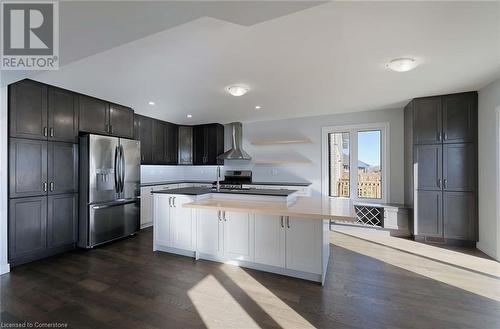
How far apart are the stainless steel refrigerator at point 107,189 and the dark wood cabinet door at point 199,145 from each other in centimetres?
204

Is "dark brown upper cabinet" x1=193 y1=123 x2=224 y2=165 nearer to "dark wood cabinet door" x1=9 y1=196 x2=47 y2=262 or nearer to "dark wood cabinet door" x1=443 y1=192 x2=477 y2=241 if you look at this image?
"dark wood cabinet door" x1=9 y1=196 x2=47 y2=262

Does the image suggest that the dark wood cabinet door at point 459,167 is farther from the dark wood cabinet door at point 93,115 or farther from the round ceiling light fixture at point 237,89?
the dark wood cabinet door at point 93,115

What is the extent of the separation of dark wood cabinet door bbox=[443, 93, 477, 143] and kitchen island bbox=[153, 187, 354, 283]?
8.29ft

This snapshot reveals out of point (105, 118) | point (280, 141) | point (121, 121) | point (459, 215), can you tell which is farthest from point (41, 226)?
point (459, 215)

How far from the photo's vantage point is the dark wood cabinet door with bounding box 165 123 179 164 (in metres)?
5.88

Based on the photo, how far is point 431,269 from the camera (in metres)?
2.85

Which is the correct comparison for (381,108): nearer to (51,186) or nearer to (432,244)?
(432,244)

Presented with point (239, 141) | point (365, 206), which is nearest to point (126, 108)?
point (239, 141)

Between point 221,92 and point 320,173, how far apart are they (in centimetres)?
301

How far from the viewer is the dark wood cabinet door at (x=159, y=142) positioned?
18.0ft

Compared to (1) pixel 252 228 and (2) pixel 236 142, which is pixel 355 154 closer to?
(2) pixel 236 142

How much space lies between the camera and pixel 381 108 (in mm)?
4605

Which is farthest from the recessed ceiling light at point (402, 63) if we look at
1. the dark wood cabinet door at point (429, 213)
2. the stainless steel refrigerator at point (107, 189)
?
the stainless steel refrigerator at point (107, 189)

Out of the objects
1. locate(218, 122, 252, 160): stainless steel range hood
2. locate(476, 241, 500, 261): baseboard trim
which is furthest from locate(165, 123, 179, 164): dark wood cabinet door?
locate(476, 241, 500, 261): baseboard trim
